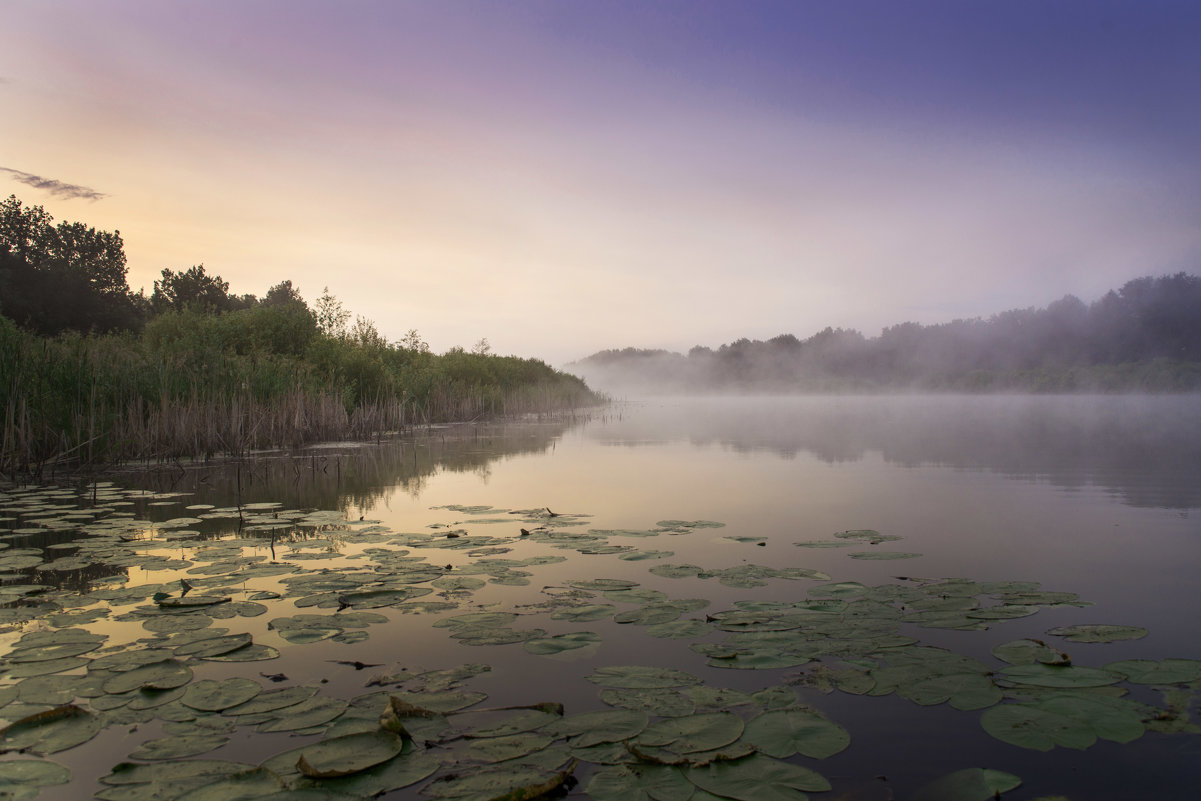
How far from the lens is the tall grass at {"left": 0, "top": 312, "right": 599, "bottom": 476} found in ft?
28.0

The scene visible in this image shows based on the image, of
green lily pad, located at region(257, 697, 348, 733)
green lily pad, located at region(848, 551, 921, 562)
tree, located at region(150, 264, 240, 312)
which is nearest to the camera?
green lily pad, located at region(257, 697, 348, 733)

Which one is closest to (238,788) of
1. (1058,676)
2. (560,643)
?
(560,643)

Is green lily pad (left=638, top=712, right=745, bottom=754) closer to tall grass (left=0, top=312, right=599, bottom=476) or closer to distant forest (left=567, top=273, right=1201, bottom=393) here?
tall grass (left=0, top=312, right=599, bottom=476)

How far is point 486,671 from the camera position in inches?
107

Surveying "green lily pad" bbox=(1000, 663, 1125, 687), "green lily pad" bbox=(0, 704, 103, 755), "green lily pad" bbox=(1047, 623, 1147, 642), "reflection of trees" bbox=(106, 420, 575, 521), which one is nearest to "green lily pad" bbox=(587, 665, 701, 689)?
"green lily pad" bbox=(1000, 663, 1125, 687)

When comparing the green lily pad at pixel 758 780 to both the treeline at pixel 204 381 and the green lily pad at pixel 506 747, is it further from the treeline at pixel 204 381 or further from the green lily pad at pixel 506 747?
the treeline at pixel 204 381

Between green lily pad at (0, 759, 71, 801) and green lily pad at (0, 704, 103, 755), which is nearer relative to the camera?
green lily pad at (0, 759, 71, 801)

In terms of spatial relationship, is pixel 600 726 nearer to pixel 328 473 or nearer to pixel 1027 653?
pixel 1027 653

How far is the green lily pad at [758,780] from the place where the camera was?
5.98ft

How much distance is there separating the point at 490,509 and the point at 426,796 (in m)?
4.72

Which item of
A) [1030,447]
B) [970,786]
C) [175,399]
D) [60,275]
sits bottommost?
[970,786]

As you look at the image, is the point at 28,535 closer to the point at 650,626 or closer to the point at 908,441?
the point at 650,626

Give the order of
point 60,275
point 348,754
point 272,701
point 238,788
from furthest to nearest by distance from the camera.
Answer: point 60,275
point 272,701
point 348,754
point 238,788

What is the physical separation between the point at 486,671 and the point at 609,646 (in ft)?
Result: 1.87
